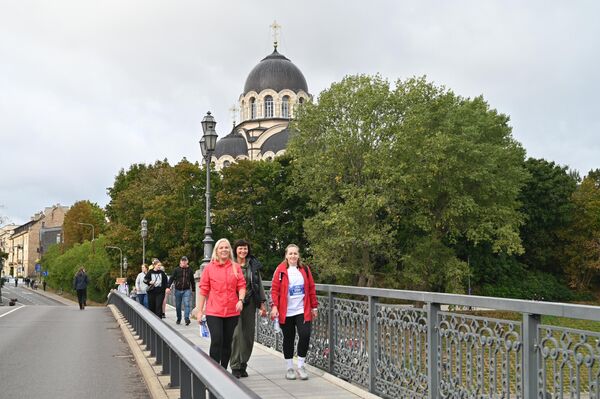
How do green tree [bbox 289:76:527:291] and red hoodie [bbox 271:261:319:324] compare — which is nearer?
red hoodie [bbox 271:261:319:324]

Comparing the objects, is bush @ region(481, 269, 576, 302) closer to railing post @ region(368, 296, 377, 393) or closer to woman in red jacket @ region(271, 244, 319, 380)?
woman in red jacket @ region(271, 244, 319, 380)

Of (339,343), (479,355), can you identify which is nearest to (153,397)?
(339,343)

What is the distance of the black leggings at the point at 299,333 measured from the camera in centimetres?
932

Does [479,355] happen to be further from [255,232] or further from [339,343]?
[255,232]

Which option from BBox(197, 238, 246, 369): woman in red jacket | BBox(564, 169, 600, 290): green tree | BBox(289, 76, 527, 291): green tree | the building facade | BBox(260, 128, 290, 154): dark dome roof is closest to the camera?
BBox(197, 238, 246, 369): woman in red jacket

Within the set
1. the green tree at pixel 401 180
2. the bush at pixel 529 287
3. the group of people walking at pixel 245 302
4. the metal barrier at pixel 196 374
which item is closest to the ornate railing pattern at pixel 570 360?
the metal barrier at pixel 196 374

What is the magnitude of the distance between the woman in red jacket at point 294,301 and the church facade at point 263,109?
80.1 metres

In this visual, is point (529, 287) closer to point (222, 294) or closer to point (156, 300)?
point (156, 300)

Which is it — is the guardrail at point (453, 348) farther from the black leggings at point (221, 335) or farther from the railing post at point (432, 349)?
the black leggings at point (221, 335)

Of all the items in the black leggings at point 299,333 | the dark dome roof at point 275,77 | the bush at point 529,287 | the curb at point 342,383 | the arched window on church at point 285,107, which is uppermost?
the dark dome roof at point 275,77

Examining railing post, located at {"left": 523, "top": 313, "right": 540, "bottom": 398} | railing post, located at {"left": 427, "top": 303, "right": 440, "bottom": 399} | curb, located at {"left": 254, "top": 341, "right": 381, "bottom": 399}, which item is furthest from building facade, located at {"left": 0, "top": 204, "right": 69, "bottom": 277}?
railing post, located at {"left": 523, "top": 313, "right": 540, "bottom": 398}

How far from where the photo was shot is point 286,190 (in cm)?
5444

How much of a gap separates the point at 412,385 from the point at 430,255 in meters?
37.0

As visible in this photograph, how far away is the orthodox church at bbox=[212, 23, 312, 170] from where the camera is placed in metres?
89.9
